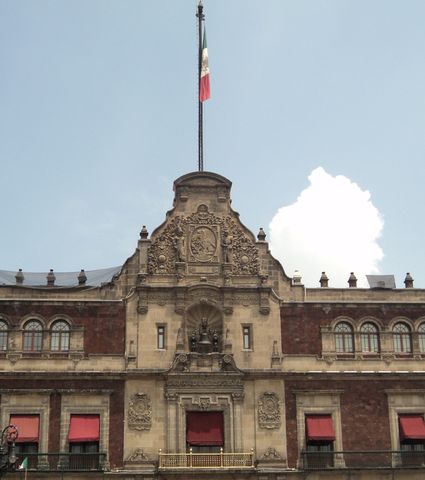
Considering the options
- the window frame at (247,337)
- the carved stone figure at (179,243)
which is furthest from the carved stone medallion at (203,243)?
the window frame at (247,337)

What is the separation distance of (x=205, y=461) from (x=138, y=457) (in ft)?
9.70

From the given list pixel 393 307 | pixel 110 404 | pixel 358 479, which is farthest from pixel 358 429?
pixel 110 404

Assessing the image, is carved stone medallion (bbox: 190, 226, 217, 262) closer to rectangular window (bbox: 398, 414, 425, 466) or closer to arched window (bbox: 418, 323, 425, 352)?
arched window (bbox: 418, 323, 425, 352)

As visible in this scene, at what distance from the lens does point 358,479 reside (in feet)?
123

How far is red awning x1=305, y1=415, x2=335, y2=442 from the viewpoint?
3788cm

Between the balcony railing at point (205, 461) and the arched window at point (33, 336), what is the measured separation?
7.49 m

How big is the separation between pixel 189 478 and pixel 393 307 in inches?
496

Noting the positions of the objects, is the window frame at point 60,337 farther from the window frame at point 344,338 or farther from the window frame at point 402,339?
the window frame at point 402,339

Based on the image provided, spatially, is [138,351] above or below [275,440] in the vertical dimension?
above

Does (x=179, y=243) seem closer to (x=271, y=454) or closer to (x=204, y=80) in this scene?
(x=204, y=80)

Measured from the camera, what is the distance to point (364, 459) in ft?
125

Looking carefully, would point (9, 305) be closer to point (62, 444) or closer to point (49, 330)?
point (49, 330)

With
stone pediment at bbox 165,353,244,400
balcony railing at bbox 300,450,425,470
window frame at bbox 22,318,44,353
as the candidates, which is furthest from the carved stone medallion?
balcony railing at bbox 300,450,425,470

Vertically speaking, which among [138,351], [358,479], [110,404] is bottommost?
[358,479]
